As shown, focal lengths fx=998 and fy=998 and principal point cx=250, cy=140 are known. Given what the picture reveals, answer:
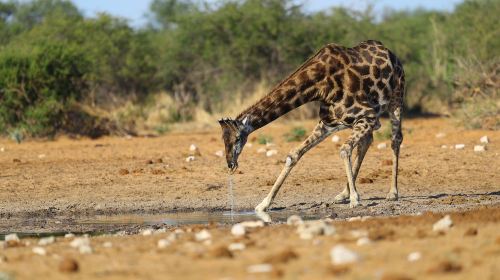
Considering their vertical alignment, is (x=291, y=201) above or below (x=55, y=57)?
below

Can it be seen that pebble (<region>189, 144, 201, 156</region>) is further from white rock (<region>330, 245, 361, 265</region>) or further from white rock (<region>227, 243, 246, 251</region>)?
white rock (<region>330, 245, 361, 265</region>)

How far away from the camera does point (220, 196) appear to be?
42.7 feet

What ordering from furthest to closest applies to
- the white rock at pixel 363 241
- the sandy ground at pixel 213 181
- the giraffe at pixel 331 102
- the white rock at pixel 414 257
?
the sandy ground at pixel 213 181 < the giraffe at pixel 331 102 < the white rock at pixel 363 241 < the white rock at pixel 414 257

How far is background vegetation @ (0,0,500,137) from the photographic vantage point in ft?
77.4

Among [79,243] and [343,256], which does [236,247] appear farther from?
[79,243]

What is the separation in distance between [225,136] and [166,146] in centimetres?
914

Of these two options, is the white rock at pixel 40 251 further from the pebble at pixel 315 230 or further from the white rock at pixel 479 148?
the white rock at pixel 479 148

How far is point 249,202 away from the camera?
40.8 feet

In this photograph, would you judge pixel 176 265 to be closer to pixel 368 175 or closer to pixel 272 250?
pixel 272 250

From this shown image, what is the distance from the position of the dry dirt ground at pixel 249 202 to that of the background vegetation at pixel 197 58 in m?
1.94

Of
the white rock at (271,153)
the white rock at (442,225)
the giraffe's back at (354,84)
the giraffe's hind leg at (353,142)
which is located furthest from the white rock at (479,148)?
the white rock at (442,225)

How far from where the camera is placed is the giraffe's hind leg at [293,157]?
11.5 m

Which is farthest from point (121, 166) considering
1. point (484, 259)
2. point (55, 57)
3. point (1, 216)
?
point (484, 259)

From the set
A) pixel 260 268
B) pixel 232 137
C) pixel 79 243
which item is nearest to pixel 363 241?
pixel 260 268
